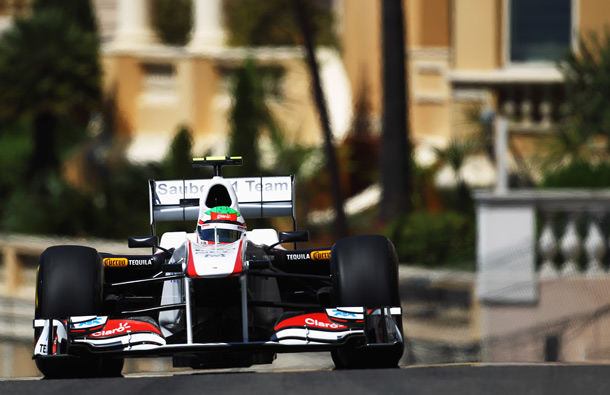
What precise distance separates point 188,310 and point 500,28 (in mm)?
16770

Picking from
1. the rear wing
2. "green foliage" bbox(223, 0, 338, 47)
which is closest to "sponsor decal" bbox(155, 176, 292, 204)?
the rear wing

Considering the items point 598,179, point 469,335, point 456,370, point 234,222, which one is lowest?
point 469,335

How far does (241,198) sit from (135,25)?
61.3 feet

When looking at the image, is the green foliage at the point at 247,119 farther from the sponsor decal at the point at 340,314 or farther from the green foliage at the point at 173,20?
the green foliage at the point at 173,20

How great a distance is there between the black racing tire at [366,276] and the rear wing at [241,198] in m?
1.80

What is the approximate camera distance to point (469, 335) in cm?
1880

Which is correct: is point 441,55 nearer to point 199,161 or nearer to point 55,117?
point 55,117

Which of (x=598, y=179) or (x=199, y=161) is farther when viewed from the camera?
(x=598, y=179)

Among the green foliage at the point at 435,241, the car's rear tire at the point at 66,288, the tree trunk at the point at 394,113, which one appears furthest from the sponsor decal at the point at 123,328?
the tree trunk at the point at 394,113

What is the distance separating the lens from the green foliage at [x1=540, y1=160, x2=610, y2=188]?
69.7ft

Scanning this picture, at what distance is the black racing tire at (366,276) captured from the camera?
9336 mm

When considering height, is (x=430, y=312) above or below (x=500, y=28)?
below

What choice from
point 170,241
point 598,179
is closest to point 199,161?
point 170,241

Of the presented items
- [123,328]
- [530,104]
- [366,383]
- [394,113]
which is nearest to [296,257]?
[123,328]
